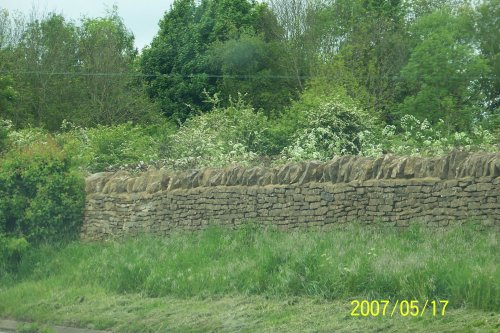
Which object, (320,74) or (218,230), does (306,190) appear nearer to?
(218,230)

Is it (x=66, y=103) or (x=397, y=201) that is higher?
(x=66, y=103)

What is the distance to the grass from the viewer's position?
35.3ft

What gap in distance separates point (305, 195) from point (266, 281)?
3159 millimetres

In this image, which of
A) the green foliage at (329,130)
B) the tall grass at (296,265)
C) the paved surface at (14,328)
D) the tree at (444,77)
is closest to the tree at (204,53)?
the tree at (444,77)

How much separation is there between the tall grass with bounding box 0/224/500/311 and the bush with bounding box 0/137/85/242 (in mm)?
1041

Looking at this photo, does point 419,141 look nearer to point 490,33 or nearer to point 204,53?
point 490,33

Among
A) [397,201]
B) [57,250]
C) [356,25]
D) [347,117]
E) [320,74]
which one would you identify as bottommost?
[57,250]

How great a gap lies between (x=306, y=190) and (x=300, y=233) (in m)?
0.88

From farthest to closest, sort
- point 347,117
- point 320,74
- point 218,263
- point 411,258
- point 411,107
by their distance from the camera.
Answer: point 320,74 < point 411,107 < point 347,117 < point 218,263 < point 411,258

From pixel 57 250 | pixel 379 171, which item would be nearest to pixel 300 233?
pixel 379 171

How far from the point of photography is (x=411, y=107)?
40.8 metres

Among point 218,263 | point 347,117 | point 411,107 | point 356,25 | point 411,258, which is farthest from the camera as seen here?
point 356,25

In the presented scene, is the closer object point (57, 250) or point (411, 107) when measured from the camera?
point (57, 250)

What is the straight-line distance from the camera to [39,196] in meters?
18.8
